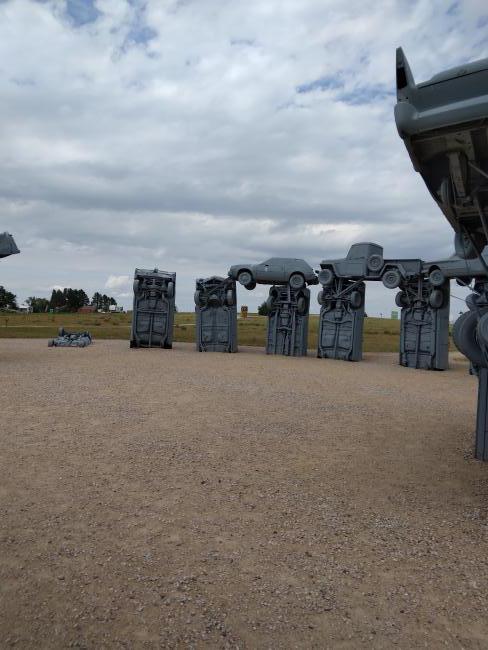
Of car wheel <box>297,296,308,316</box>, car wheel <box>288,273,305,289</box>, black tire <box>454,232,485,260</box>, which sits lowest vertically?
car wheel <box>297,296,308,316</box>

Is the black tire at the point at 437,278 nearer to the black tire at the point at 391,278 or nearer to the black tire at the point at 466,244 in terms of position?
the black tire at the point at 391,278

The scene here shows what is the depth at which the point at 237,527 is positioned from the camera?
480 centimetres

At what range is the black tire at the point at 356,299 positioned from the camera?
2108 cm

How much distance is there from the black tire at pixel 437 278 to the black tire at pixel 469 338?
13.2m

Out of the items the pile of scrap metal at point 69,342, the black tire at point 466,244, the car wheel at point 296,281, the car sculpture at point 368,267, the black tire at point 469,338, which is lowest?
the pile of scrap metal at point 69,342

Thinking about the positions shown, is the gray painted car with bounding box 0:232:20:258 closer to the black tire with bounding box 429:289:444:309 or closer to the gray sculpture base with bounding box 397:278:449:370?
the gray sculpture base with bounding box 397:278:449:370

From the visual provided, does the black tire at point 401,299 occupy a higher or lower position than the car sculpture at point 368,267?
lower

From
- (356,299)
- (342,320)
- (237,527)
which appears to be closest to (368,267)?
(356,299)

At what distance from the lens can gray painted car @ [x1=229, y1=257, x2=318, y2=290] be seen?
22.3 meters

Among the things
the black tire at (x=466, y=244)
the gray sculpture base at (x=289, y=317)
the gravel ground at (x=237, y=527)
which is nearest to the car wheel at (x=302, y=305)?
the gray sculpture base at (x=289, y=317)

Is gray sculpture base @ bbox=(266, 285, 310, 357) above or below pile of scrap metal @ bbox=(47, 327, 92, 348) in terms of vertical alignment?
above

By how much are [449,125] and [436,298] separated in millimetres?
15479

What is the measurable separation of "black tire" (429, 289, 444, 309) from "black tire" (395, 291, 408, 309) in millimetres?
1190

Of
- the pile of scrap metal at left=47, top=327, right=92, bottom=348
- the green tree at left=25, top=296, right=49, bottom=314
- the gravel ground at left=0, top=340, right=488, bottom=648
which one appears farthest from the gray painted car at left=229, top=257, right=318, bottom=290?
the green tree at left=25, top=296, right=49, bottom=314
